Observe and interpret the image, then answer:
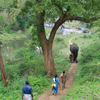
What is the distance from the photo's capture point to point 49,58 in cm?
927

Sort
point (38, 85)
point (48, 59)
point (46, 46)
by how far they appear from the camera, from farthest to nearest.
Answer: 1. point (48, 59)
2. point (46, 46)
3. point (38, 85)

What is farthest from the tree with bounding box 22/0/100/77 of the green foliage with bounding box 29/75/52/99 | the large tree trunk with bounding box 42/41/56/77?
the green foliage with bounding box 29/75/52/99

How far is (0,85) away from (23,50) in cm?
852

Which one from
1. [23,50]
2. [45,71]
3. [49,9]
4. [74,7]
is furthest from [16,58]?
[74,7]

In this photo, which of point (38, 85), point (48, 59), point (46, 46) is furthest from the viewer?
point (48, 59)

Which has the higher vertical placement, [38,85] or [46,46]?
[46,46]

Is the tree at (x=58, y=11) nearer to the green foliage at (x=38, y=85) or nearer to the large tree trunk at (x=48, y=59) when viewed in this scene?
the large tree trunk at (x=48, y=59)

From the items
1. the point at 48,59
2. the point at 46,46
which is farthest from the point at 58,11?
the point at 48,59

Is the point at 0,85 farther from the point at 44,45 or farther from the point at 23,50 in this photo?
the point at 23,50

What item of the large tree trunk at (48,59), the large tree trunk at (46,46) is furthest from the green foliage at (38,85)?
the large tree trunk at (46,46)

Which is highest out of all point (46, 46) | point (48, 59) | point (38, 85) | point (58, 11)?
point (58, 11)

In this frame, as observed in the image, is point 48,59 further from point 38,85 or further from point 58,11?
point 58,11

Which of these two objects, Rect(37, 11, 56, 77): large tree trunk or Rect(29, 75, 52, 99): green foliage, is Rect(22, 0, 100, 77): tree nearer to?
Rect(37, 11, 56, 77): large tree trunk

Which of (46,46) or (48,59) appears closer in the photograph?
(46,46)
